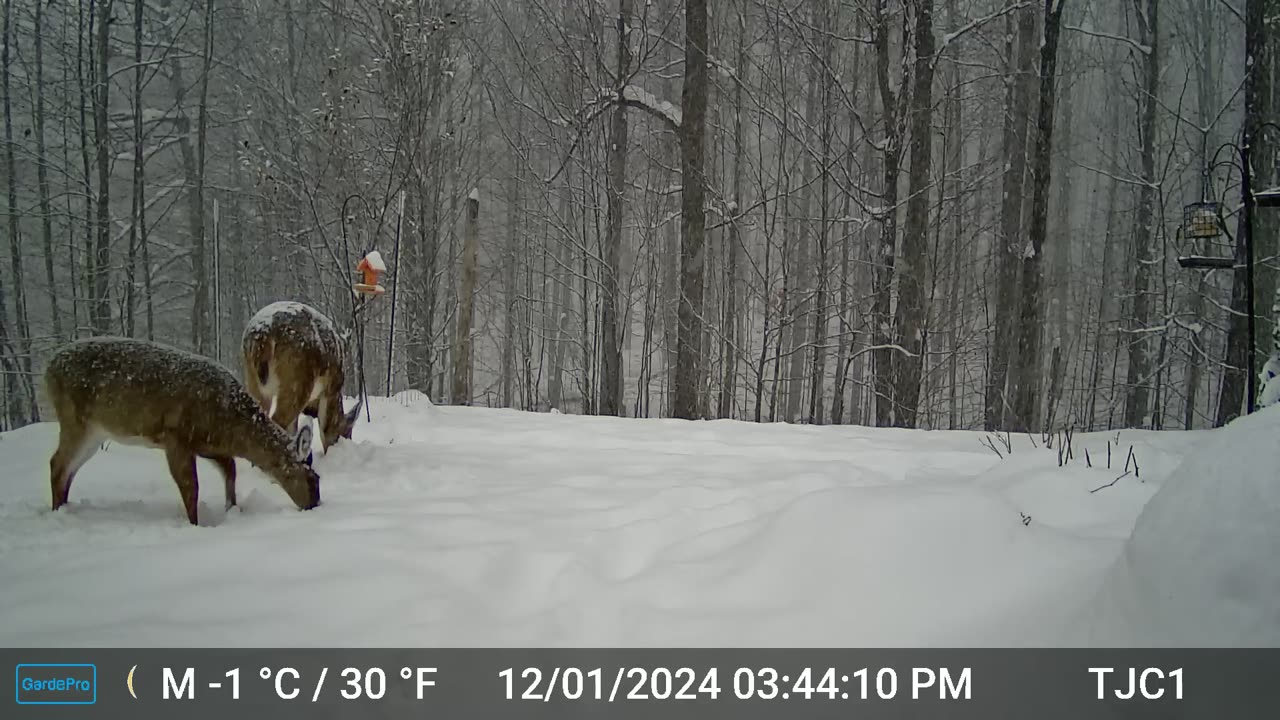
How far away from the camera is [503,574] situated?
2.02m

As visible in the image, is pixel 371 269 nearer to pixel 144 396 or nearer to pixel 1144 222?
pixel 144 396

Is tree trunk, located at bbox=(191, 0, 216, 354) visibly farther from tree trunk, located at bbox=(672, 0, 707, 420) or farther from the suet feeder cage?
the suet feeder cage

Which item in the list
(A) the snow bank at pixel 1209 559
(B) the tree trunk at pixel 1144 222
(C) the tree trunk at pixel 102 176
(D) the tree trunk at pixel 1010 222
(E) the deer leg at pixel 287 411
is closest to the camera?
(A) the snow bank at pixel 1209 559

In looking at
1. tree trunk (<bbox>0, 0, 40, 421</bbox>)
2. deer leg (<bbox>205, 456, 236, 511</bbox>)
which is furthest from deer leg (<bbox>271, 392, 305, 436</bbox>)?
tree trunk (<bbox>0, 0, 40, 421</bbox>)

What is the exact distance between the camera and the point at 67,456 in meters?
2.52

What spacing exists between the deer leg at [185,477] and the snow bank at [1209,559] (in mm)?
3161

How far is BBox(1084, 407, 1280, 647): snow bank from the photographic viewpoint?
122 centimetres

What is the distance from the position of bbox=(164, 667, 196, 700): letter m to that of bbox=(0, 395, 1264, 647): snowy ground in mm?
99

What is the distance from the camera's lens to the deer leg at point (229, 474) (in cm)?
268

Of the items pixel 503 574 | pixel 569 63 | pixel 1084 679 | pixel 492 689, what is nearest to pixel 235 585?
pixel 503 574

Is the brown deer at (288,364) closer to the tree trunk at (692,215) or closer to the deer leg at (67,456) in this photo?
the deer leg at (67,456)

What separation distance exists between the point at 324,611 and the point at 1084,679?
2.01 m

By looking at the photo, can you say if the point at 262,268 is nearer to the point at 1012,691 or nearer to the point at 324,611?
the point at 324,611

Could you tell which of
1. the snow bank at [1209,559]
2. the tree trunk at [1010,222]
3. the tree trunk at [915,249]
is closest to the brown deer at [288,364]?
the snow bank at [1209,559]
